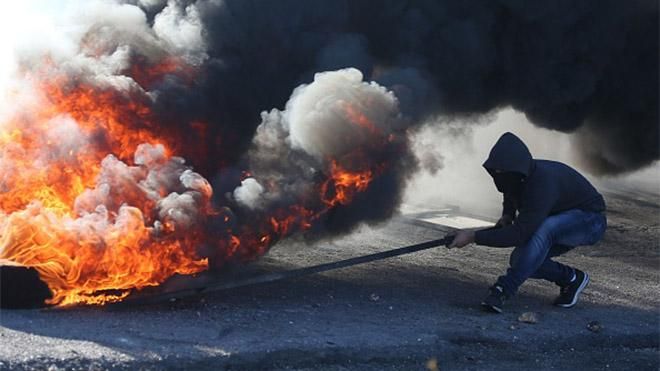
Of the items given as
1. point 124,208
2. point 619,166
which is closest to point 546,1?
point 619,166

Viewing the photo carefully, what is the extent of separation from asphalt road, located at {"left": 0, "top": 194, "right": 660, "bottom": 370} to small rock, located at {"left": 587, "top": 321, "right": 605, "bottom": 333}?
2 centimetres

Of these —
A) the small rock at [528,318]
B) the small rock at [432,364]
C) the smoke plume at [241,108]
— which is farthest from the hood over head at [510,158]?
the small rock at [432,364]

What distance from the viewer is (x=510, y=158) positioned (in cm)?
608

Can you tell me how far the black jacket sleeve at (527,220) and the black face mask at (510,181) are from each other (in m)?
0.10

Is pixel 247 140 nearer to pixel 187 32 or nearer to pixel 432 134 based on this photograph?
pixel 187 32

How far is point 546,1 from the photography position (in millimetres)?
7930

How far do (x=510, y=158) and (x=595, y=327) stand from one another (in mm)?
1417

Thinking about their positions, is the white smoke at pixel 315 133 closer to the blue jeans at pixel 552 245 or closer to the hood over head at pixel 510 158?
the hood over head at pixel 510 158

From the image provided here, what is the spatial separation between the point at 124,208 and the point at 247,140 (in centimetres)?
161

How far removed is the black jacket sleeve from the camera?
6121 millimetres

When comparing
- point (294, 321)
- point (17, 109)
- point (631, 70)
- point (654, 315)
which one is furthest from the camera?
point (631, 70)

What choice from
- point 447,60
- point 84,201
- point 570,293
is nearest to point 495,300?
point 570,293

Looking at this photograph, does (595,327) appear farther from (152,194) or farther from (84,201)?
(84,201)

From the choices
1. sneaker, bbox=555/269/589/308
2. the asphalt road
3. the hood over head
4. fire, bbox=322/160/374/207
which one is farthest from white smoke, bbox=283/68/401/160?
sneaker, bbox=555/269/589/308
